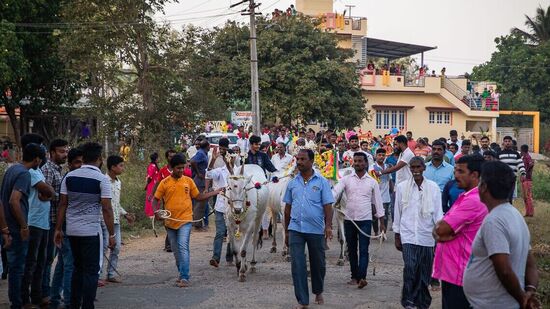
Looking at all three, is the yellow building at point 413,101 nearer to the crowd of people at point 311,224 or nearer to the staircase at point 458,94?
the staircase at point 458,94

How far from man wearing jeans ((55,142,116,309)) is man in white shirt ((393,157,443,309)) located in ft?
11.0

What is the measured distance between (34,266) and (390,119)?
156 ft

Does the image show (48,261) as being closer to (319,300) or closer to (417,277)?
(319,300)

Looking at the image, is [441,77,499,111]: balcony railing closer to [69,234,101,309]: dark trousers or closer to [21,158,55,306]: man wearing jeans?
[21,158,55,306]: man wearing jeans

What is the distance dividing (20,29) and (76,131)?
560 centimetres

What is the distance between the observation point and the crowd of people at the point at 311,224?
17.9ft

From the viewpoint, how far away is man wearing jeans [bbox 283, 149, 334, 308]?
9.59 m

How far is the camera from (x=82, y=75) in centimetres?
2852

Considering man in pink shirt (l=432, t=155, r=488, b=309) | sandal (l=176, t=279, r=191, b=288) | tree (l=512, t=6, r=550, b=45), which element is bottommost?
sandal (l=176, t=279, r=191, b=288)

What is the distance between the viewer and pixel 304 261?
9.62 meters

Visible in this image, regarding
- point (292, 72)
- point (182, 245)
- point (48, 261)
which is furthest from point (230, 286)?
point (292, 72)

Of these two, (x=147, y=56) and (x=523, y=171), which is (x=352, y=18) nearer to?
(x=147, y=56)

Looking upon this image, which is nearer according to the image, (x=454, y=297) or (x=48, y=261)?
(x=454, y=297)

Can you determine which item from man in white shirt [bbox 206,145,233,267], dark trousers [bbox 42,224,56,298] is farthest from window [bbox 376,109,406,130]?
dark trousers [bbox 42,224,56,298]
